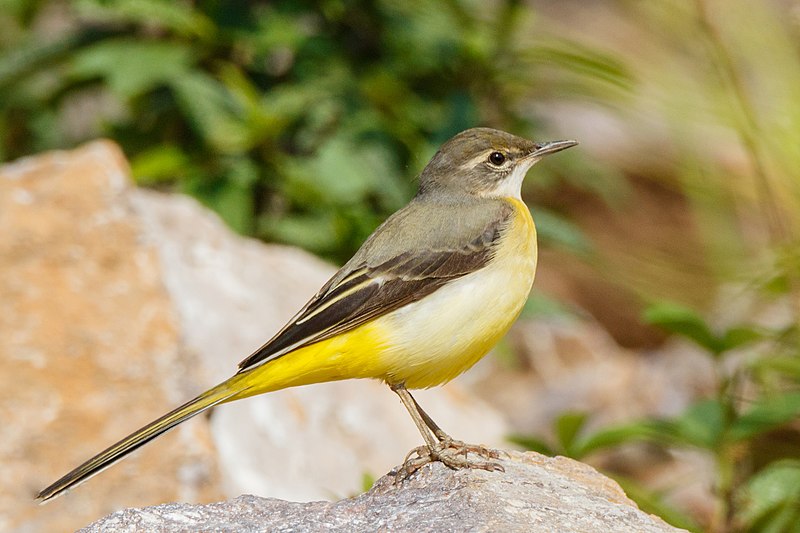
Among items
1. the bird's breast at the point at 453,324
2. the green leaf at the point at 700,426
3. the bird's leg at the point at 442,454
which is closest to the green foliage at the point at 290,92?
the green leaf at the point at 700,426

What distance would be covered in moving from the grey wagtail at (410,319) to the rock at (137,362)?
2.75 feet

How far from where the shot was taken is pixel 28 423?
20.5 feet

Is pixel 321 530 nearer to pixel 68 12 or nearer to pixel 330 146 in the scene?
pixel 330 146

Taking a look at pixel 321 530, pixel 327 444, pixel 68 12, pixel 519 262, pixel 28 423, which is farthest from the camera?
pixel 68 12

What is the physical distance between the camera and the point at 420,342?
16.4ft

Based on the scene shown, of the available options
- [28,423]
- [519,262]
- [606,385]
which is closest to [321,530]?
[519,262]

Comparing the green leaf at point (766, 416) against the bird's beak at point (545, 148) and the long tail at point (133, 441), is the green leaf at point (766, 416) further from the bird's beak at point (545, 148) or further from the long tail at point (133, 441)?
the long tail at point (133, 441)

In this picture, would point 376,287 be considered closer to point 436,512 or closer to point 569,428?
point 569,428

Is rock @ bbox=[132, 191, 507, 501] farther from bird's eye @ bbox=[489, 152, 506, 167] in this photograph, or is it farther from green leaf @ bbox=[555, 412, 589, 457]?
bird's eye @ bbox=[489, 152, 506, 167]

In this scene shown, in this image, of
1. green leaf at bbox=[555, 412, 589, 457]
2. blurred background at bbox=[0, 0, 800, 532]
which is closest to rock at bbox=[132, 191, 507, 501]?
blurred background at bbox=[0, 0, 800, 532]

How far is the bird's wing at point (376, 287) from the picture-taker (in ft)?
16.2

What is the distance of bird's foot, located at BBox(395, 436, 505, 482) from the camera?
4.46 m

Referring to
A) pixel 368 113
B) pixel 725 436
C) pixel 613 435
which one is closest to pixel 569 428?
pixel 613 435

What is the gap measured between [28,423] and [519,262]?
2748mm
